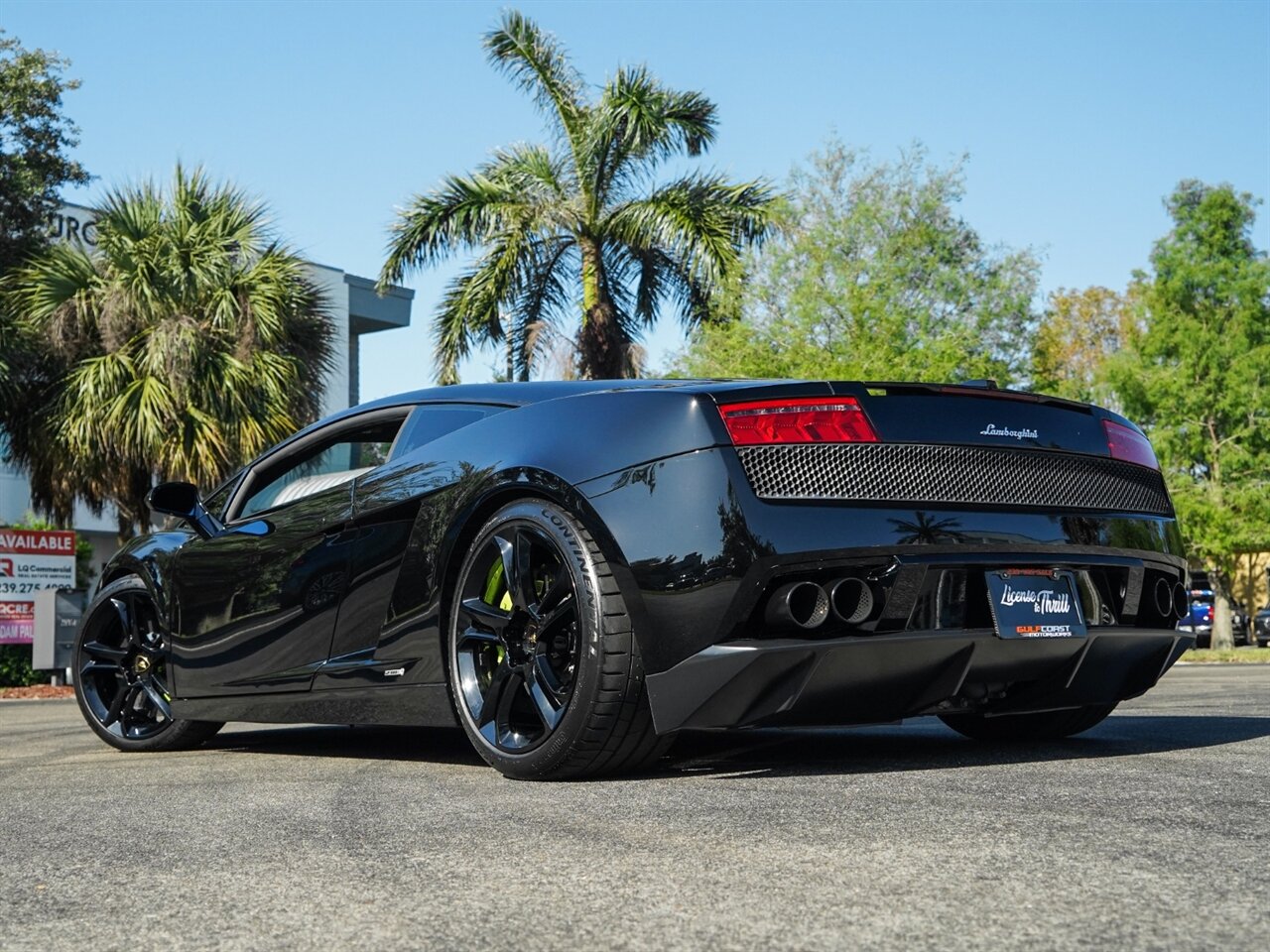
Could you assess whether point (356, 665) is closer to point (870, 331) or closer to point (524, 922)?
point (524, 922)

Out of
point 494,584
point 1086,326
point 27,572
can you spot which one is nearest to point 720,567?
point 494,584

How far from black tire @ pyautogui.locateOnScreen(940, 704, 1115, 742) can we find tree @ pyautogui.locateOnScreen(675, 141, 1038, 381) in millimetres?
17059

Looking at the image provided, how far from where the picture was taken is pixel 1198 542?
103ft

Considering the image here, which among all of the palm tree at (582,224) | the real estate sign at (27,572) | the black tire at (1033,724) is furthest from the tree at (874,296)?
the black tire at (1033,724)

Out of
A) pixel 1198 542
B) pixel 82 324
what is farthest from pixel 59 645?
pixel 1198 542

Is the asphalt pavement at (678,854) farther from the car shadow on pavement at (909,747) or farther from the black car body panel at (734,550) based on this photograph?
the black car body panel at (734,550)

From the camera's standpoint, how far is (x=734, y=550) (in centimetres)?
376

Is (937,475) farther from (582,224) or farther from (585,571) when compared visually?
(582,224)

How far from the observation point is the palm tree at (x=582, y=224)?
835 inches

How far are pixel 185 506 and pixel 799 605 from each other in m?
3.01

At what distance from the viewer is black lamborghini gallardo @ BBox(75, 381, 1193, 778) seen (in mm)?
3816

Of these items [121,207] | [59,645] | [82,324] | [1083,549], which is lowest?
[59,645]

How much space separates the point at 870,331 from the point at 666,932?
2243 centimetres

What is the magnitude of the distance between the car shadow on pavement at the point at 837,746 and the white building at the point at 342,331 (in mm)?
32142
